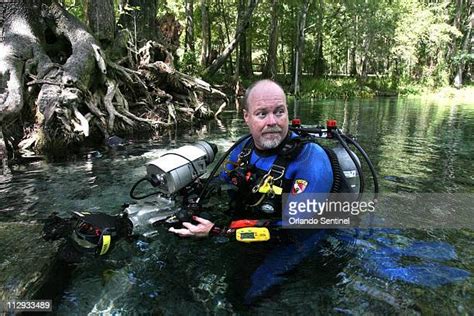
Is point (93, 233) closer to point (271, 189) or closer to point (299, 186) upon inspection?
point (271, 189)

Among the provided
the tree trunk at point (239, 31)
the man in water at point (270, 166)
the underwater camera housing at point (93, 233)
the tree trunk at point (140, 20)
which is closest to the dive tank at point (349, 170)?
the man in water at point (270, 166)

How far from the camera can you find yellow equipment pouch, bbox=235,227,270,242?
298 cm

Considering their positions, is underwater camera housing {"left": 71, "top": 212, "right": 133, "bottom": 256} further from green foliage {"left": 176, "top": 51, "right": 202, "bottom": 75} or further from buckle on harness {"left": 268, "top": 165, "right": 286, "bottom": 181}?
green foliage {"left": 176, "top": 51, "right": 202, "bottom": 75}

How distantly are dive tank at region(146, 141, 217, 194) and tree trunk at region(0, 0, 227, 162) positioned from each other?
4707 mm

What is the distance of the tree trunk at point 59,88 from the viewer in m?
7.44

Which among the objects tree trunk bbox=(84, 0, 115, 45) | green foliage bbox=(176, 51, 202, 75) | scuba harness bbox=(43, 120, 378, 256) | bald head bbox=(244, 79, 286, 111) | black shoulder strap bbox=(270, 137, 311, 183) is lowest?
scuba harness bbox=(43, 120, 378, 256)

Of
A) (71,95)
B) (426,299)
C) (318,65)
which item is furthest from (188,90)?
(318,65)

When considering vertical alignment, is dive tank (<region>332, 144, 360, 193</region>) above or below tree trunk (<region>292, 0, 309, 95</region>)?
below

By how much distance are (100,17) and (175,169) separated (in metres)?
9.03

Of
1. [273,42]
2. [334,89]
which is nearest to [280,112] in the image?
[273,42]

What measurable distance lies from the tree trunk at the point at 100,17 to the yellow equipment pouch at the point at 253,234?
952cm

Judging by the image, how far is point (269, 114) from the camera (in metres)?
3.34

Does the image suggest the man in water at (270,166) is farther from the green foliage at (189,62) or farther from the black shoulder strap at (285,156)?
the green foliage at (189,62)

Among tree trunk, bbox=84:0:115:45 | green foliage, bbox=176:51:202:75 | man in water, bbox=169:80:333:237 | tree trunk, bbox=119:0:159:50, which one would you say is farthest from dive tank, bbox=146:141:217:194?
green foliage, bbox=176:51:202:75
